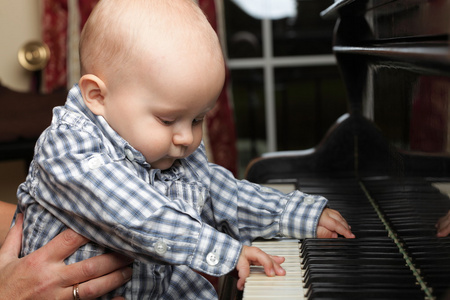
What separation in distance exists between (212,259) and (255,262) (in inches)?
3.2

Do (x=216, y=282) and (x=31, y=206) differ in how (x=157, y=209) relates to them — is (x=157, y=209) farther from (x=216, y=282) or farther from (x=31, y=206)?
(x=216, y=282)

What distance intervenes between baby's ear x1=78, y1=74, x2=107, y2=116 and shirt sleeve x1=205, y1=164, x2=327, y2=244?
329mm

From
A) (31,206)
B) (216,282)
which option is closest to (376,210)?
(31,206)

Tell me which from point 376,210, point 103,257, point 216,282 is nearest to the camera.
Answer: point 103,257

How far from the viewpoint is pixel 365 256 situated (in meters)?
1.08

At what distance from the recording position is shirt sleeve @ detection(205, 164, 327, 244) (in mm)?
1277

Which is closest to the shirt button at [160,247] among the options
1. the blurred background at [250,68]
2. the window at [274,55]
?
the blurred background at [250,68]

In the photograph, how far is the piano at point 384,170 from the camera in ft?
3.10

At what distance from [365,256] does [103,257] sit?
1.59 feet

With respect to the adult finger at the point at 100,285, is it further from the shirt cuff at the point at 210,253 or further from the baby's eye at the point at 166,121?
the baby's eye at the point at 166,121

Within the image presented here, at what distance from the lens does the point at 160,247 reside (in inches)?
40.6

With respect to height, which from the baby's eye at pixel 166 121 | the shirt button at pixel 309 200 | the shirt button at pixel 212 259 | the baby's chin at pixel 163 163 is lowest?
the shirt button at pixel 212 259

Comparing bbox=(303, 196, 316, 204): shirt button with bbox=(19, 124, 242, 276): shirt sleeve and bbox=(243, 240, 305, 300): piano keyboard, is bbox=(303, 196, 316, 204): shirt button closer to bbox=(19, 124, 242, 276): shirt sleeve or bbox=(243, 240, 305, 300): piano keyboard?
bbox=(243, 240, 305, 300): piano keyboard

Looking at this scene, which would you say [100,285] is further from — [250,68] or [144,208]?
[250,68]
